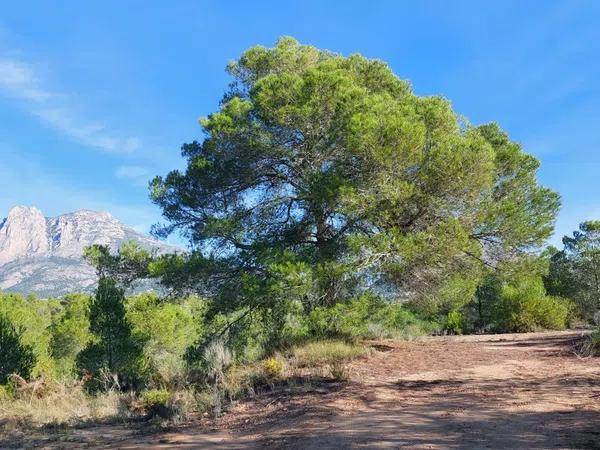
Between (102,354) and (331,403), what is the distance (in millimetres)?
14201

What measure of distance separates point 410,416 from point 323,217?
838 cm

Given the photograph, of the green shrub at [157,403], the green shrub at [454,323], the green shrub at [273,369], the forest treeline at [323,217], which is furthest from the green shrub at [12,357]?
the green shrub at [454,323]

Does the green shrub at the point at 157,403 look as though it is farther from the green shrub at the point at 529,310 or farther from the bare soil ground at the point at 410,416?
the green shrub at the point at 529,310

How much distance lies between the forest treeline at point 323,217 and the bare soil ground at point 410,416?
2244mm

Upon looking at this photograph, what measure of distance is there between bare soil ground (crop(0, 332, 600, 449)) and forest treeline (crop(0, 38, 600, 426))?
2244 mm

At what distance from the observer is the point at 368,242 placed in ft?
38.6

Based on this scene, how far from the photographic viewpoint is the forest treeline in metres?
12.0

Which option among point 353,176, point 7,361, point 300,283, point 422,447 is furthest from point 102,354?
point 422,447

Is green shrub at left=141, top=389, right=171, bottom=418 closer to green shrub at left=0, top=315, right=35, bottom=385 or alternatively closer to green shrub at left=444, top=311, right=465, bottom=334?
green shrub at left=0, top=315, right=35, bottom=385

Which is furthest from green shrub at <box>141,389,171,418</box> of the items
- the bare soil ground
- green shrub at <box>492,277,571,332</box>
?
green shrub at <box>492,277,571,332</box>

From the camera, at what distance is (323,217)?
46.3ft

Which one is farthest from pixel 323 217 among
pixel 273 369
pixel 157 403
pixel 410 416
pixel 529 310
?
pixel 529 310

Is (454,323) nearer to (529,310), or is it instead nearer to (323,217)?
(529,310)

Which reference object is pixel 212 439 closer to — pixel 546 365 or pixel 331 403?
pixel 331 403
